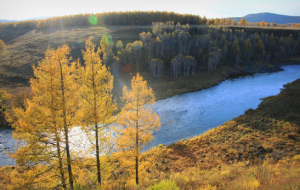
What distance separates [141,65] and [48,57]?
2208 inches

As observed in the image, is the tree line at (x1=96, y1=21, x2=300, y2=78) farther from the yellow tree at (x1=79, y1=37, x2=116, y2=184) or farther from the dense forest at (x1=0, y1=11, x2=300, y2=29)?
the yellow tree at (x1=79, y1=37, x2=116, y2=184)

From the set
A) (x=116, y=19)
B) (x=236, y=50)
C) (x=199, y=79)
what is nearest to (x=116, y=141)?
(x=199, y=79)

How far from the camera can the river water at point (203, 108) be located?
27656 millimetres

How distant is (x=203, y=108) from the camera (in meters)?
37.1

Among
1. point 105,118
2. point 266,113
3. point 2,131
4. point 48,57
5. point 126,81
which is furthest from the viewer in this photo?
point 126,81

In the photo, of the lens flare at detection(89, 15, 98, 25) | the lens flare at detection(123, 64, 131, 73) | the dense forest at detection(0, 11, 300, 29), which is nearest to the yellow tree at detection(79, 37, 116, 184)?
the lens flare at detection(123, 64, 131, 73)

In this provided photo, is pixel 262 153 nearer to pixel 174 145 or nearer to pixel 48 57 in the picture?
pixel 174 145

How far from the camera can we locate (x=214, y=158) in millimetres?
19031

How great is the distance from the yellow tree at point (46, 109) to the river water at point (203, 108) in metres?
16.7

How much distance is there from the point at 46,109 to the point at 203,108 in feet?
108

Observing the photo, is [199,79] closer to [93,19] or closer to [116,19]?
[116,19]

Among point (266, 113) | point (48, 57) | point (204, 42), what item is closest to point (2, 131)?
point (48, 57)

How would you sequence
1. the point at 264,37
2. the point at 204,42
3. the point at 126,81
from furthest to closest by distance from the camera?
the point at 264,37, the point at 204,42, the point at 126,81

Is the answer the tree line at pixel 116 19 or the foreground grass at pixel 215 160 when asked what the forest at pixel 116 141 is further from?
the tree line at pixel 116 19
